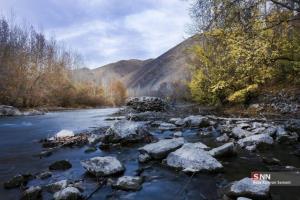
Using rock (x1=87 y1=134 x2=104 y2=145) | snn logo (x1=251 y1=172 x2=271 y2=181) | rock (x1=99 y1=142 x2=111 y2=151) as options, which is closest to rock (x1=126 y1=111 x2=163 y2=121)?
rock (x1=87 y1=134 x2=104 y2=145)

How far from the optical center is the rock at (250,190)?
187 inches

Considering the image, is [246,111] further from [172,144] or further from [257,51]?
[172,144]

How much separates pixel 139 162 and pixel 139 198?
94.9 inches

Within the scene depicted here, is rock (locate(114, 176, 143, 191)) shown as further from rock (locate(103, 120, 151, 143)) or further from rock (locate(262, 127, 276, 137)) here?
rock (locate(262, 127, 276, 137))

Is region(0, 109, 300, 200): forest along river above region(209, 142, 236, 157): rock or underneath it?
underneath

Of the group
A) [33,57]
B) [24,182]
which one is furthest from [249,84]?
[33,57]

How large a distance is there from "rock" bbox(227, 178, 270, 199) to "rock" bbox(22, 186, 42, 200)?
3.42 meters

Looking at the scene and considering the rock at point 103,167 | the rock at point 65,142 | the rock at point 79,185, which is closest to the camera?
the rock at point 79,185

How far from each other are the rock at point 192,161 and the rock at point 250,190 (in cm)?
140

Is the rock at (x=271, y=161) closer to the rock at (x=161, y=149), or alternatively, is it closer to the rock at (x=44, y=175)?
the rock at (x=161, y=149)

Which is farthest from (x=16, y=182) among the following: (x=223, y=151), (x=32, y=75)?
(x=32, y=75)

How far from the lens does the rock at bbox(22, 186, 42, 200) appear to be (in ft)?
17.1

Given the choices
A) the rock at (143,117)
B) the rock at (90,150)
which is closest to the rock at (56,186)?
the rock at (90,150)

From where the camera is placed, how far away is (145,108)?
27391 millimetres
